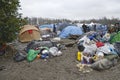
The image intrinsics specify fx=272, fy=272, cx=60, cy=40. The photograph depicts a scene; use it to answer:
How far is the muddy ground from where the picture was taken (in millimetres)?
13234

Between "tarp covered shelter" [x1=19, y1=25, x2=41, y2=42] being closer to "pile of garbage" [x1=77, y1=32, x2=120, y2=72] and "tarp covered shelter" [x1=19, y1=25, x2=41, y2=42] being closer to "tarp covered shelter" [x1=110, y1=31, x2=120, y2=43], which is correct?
"tarp covered shelter" [x1=110, y1=31, x2=120, y2=43]

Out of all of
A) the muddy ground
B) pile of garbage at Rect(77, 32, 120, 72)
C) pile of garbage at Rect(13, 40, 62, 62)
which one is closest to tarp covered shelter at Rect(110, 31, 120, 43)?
pile of garbage at Rect(77, 32, 120, 72)

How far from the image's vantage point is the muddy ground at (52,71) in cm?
1323

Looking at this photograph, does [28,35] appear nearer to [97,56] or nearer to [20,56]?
[20,56]

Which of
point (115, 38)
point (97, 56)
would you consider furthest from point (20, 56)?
point (115, 38)

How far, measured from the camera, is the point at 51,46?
1831 centimetres

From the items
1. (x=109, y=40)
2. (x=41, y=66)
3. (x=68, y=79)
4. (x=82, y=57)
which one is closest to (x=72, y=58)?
(x=82, y=57)

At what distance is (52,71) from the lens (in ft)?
47.0

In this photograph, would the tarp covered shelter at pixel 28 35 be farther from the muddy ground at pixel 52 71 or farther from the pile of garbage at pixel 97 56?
the pile of garbage at pixel 97 56

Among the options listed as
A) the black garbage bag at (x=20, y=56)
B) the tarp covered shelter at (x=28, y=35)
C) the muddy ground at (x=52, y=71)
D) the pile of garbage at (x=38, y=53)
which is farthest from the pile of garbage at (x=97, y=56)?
the tarp covered shelter at (x=28, y=35)

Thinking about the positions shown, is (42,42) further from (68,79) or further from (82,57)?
(68,79)

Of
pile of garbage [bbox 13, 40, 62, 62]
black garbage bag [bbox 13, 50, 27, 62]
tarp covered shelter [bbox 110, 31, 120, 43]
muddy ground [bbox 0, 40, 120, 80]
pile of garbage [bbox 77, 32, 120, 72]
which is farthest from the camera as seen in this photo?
tarp covered shelter [bbox 110, 31, 120, 43]

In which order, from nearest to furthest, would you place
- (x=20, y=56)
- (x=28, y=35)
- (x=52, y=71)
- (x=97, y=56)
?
(x=52, y=71), (x=97, y=56), (x=20, y=56), (x=28, y=35)

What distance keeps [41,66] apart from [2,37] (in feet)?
12.5
